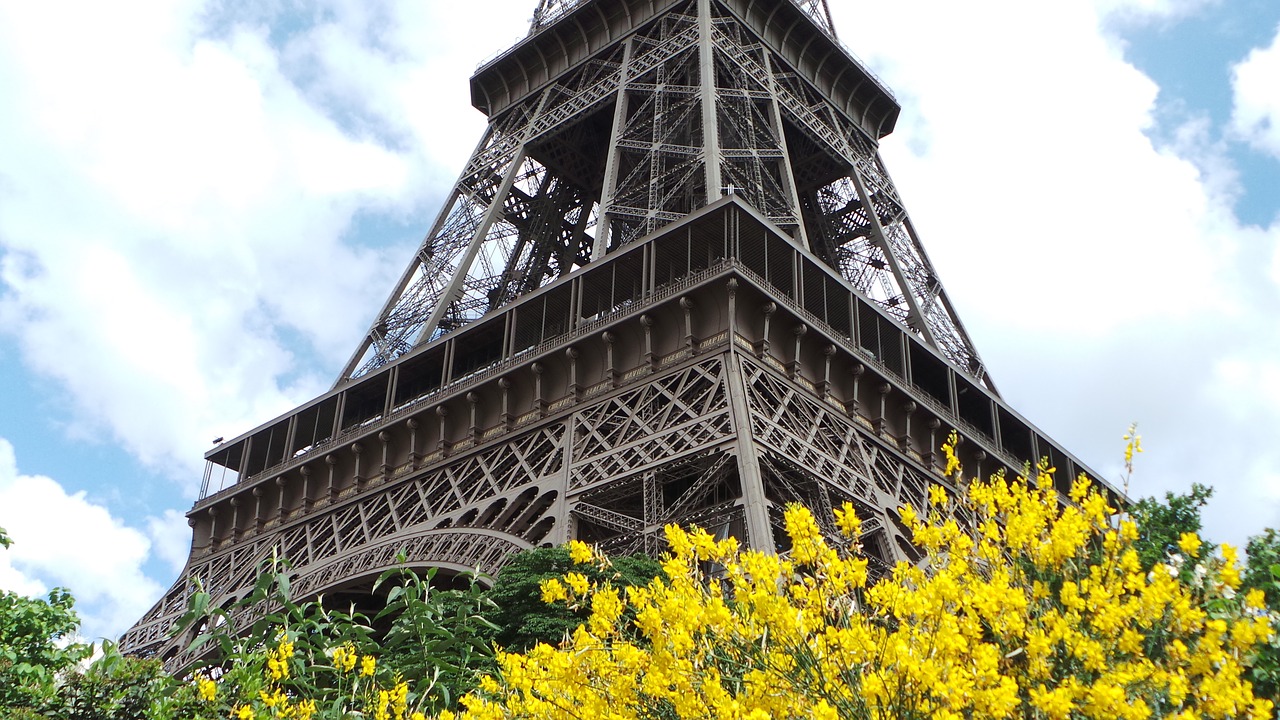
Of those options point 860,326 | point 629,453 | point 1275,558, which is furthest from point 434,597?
point 860,326

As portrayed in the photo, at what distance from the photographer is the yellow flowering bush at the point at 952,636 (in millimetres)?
6367

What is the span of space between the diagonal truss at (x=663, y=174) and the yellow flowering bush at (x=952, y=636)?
24.0 m

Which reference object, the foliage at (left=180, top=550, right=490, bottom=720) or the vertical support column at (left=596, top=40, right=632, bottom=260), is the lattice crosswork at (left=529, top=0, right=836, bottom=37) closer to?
the vertical support column at (left=596, top=40, right=632, bottom=260)

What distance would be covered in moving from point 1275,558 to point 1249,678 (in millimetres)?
5218

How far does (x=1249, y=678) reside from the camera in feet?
27.6

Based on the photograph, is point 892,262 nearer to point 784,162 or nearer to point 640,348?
point 784,162

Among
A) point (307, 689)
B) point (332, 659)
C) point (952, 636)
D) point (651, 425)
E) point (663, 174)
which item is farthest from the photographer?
point (663, 174)

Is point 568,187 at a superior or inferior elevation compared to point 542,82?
inferior

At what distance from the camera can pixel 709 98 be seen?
35.8m

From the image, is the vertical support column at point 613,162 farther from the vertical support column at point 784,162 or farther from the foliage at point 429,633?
the foliage at point 429,633

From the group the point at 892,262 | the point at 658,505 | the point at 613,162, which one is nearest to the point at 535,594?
the point at 658,505

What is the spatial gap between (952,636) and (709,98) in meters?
30.8

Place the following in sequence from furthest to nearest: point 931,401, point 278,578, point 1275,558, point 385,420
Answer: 1. point 385,420
2. point 931,401
3. point 1275,558
4. point 278,578

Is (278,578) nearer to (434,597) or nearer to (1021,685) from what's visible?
(434,597)
